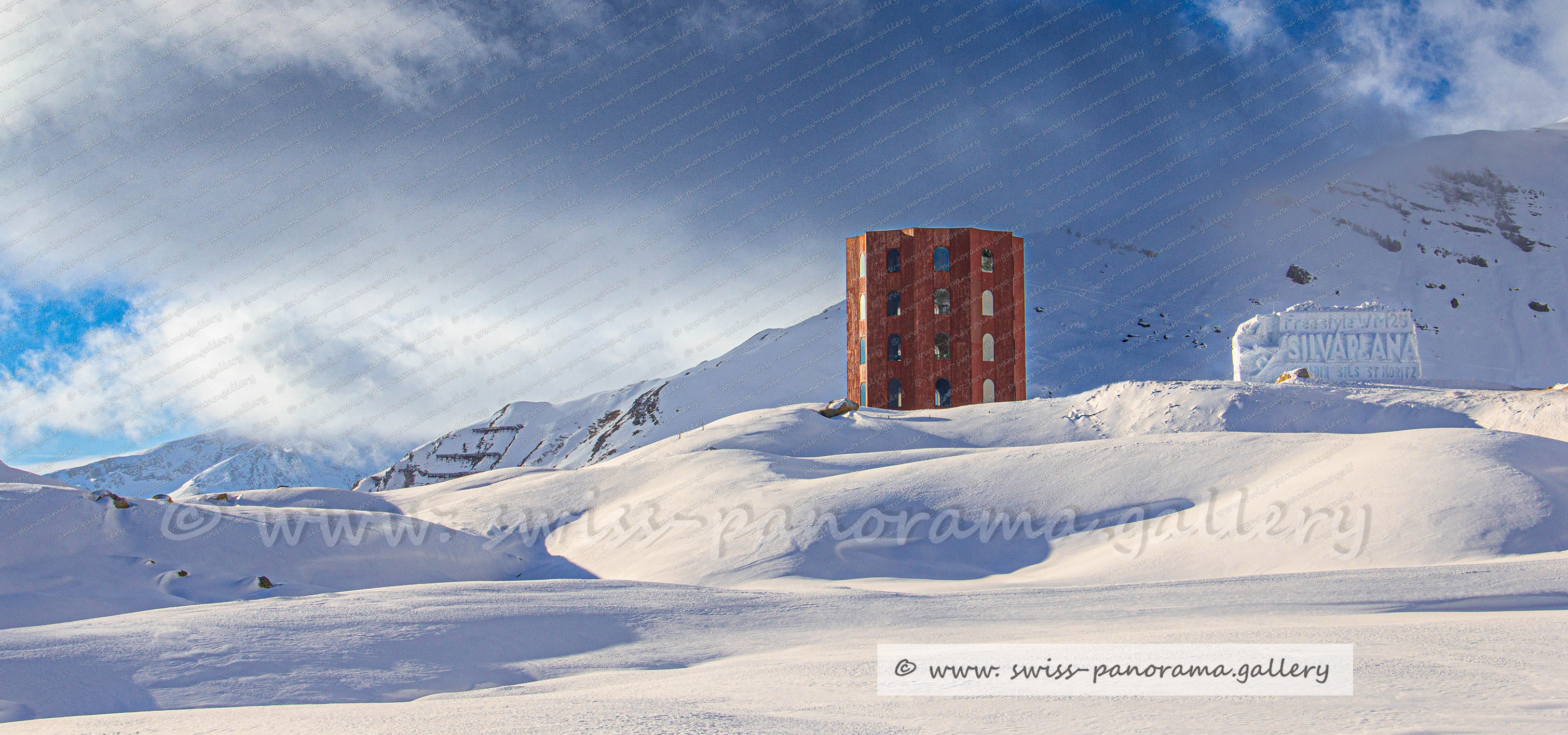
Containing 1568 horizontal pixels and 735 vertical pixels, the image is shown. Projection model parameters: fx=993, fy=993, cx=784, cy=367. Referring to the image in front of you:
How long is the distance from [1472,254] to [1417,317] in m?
14.1

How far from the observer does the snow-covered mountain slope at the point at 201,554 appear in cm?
1070

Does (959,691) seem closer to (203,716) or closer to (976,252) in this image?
(203,716)

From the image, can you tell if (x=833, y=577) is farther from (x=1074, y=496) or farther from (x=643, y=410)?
(x=643, y=410)

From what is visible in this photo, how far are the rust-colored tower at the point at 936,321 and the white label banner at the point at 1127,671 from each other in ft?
85.8

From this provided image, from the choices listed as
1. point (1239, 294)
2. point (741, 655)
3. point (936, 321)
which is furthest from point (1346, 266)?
point (741, 655)

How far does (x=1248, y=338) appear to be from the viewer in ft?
84.0

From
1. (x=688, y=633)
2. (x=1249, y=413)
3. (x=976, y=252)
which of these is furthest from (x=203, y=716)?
(x=976, y=252)

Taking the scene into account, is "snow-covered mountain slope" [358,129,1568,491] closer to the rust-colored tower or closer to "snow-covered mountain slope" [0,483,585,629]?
the rust-colored tower

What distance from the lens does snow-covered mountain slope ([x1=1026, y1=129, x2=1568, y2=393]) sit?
48281 millimetres

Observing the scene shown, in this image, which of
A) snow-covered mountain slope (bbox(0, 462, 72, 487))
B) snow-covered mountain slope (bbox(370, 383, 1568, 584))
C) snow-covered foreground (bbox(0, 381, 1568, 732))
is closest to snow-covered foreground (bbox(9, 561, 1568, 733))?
snow-covered foreground (bbox(0, 381, 1568, 732))

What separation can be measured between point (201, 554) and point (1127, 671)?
1143 centimetres

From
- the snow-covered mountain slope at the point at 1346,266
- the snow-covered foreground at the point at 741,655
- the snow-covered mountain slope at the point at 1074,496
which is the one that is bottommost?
the snow-covered foreground at the point at 741,655

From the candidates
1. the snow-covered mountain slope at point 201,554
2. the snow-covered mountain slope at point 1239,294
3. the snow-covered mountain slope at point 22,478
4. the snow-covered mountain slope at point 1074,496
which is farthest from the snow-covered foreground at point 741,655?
the snow-covered mountain slope at point 1239,294

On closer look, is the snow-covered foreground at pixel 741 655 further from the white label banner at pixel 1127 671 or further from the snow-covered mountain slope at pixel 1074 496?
the snow-covered mountain slope at pixel 1074 496
